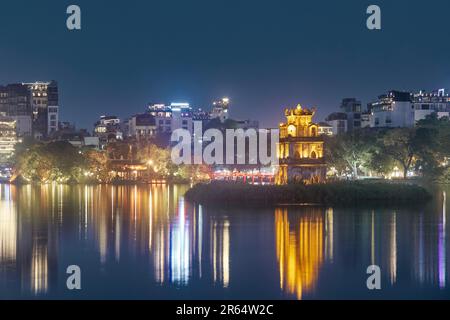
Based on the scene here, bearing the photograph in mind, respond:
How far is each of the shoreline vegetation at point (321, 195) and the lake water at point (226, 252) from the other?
3.95m

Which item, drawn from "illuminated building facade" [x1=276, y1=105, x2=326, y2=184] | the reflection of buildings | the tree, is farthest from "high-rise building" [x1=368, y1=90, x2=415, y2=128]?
the reflection of buildings

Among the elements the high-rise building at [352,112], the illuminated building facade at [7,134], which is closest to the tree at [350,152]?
the high-rise building at [352,112]

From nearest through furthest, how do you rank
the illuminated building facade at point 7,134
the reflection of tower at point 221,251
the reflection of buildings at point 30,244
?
1. the reflection of buildings at point 30,244
2. the reflection of tower at point 221,251
3. the illuminated building facade at point 7,134

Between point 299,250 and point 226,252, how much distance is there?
3077mm

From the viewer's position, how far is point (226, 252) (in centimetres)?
3544

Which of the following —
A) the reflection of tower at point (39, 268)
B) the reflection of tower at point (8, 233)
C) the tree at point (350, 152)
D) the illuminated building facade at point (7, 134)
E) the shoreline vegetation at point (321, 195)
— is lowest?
the reflection of tower at point (39, 268)

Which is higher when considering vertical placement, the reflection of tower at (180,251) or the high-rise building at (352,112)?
the high-rise building at (352,112)

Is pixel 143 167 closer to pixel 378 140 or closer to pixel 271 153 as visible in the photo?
pixel 271 153

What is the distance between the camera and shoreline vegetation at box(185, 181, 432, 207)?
58.8m

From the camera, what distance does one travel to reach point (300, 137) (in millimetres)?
71125

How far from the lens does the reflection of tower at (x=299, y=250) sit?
93.0ft

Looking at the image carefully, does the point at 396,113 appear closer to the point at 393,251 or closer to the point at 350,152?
the point at 350,152

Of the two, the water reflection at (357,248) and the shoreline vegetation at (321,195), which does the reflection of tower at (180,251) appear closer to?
the water reflection at (357,248)

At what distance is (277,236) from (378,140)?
2516 inches
